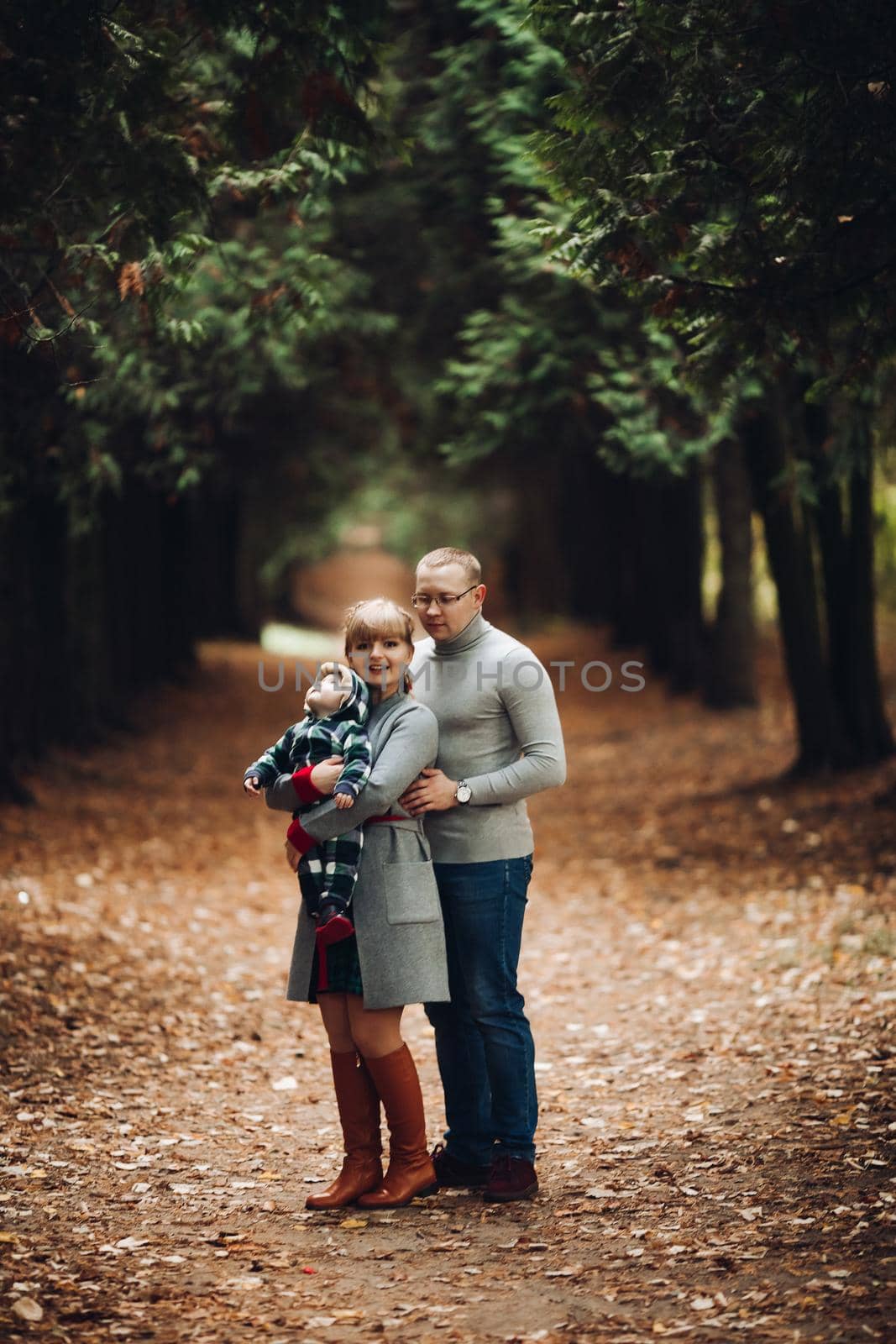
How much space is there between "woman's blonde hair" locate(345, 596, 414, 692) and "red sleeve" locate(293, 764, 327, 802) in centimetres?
48

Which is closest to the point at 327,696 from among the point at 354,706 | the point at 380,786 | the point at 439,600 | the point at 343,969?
the point at 354,706

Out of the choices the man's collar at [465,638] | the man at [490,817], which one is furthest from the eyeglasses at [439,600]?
the man's collar at [465,638]

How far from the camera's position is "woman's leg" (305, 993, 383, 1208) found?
4.82 metres

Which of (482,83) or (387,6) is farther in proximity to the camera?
(482,83)

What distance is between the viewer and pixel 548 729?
16.0 ft

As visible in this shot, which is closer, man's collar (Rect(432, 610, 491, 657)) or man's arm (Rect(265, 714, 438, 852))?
man's arm (Rect(265, 714, 438, 852))

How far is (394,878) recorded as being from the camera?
4.70m

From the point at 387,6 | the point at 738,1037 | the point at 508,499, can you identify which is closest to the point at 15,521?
the point at 387,6

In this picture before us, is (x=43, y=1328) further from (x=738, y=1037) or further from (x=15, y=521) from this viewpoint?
(x=15, y=521)

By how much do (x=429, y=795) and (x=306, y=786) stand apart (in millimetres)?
436

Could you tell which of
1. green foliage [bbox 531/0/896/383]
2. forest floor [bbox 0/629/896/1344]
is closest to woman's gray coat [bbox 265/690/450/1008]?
forest floor [bbox 0/629/896/1344]

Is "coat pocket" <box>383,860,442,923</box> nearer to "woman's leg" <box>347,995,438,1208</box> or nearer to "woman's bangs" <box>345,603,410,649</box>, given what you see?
"woman's leg" <box>347,995,438,1208</box>

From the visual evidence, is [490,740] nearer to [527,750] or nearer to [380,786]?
[527,750]

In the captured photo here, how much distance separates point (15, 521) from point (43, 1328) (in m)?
9.83
